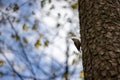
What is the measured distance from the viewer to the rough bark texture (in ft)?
4.36

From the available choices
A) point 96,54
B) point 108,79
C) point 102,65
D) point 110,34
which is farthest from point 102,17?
point 108,79

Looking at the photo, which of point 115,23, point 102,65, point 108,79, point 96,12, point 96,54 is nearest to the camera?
point 108,79

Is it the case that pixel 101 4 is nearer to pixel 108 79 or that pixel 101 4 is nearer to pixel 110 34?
pixel 110 34

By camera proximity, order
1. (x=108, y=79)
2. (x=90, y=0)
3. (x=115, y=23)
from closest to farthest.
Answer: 1. (x=108, y=79)
2. (x=115, y=23)
3. (x=90, y=0)

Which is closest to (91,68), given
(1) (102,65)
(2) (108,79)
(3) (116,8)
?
(1) (102,65)

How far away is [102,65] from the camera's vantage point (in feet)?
4.44

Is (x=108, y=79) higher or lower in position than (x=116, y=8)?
lower

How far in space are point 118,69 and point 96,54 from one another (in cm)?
21

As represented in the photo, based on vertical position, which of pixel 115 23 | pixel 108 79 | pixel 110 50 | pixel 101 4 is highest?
pixel 101 4

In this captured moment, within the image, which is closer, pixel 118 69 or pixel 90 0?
pixel 118 69

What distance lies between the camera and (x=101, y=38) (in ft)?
5.01

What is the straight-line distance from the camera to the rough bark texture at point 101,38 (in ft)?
4.36

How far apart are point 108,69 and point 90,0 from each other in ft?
2.45

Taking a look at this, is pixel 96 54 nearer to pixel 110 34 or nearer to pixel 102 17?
pixel 110 34
